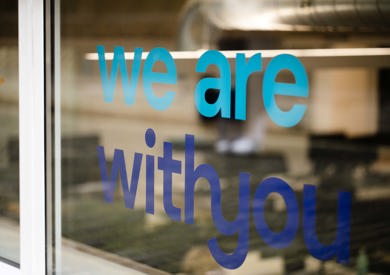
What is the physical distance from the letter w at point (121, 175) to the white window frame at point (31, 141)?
0.76 ft

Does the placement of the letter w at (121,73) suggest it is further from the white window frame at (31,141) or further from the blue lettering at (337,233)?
the blue lettering at (337,233)

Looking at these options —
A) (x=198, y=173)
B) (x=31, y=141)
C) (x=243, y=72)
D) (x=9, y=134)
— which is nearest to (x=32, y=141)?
(x=31, y=141)

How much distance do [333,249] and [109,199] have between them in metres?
0.86

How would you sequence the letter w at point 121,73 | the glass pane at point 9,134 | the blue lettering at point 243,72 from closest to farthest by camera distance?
the blue lettering at point 243,72 < the letter w at point 121,73 < the glass pane at point 9,134

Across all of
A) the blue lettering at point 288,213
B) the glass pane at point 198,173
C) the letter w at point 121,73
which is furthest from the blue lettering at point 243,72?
the letter w at point 121,73

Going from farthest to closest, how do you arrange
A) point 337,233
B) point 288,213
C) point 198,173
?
point 198,173 < point 288,213 < point 337,233

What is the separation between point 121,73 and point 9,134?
90cm

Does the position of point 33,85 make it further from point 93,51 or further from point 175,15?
point 175,15

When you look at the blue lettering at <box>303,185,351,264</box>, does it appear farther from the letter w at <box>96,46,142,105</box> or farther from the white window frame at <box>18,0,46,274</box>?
the white window frame at <box>18,0,46,274</box>

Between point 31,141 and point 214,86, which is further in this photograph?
point 31,141

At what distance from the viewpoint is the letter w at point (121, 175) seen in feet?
6.04

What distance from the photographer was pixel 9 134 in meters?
2.54

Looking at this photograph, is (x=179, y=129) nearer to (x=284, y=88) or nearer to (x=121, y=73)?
(x=121, y=73)

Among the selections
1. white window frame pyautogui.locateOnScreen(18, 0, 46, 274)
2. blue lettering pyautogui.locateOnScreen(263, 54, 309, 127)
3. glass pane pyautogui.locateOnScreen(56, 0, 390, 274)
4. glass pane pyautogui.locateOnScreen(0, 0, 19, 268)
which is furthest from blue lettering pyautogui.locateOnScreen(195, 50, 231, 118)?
glass pane pyautogui.locateOnScreen(0, 0, 19, 268)
